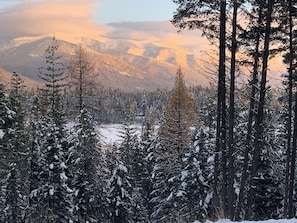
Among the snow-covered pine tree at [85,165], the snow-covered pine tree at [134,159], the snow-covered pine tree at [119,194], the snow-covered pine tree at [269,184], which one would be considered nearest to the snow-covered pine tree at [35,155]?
the snow-covered pine tree at [85,165]

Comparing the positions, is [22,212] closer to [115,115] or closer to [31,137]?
[31,137]

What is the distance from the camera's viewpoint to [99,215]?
32.2 m

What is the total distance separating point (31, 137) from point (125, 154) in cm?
831

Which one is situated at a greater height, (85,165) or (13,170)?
(85,165)

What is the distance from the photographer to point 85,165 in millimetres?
26797

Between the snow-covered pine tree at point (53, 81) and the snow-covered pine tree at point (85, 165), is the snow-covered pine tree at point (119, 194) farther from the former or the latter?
the snow-covered pine tree at point (53, 81)

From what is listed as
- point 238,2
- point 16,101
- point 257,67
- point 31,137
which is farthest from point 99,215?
point 238,2

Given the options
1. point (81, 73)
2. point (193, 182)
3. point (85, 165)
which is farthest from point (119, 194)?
point (81, 73)

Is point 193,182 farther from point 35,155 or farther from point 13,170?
point 35,155

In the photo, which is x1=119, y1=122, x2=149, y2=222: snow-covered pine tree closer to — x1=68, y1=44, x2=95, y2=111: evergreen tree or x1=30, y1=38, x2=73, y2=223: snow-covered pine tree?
x1=68, y1=44, x2=95, y2=111: evergreen tree

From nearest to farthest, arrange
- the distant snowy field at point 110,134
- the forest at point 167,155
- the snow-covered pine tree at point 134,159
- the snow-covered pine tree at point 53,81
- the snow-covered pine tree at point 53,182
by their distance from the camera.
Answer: the forest at point 167,155 → the snow-covered pine tree at point 53,182 → the distant snowy field at point 110,134 → the snow-covered pine tree at point 53,81 → the snow-covered pine tree at point 134,159

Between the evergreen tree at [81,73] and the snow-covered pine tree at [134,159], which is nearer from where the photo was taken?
the evergreen tree at [81,73]

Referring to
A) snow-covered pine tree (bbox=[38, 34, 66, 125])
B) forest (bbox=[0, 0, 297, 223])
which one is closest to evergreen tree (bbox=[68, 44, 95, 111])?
forest (bbox=[0, 0, 297, 223])

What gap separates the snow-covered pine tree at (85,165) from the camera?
1029 inches
